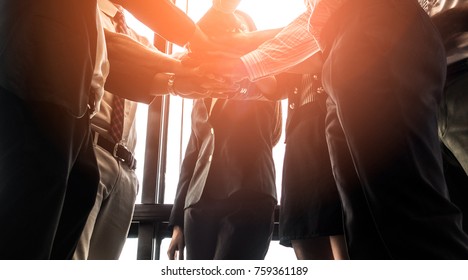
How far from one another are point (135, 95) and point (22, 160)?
2.62ft

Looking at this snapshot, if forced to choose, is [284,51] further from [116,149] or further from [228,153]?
[116,149]

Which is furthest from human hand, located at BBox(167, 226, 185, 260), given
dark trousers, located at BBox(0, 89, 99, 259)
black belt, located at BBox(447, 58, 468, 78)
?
black belt, located at BBox(447, 58, 468, 78)

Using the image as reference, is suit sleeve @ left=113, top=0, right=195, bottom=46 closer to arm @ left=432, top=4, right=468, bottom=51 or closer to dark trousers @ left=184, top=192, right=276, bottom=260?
dark trousers @ left=184, top=192, right=276, bottom=260

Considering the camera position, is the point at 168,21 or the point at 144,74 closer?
the point at 168,21

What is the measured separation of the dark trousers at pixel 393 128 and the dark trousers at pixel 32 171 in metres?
0.46

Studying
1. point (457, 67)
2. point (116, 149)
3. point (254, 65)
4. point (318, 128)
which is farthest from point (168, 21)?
point (457, 67)

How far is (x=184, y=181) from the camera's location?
158 centimetres

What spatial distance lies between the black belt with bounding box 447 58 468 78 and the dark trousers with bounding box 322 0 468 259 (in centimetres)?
6

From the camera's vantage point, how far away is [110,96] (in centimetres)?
134

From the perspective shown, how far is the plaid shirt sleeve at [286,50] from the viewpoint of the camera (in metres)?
1.12

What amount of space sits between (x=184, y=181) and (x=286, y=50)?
0.68 m

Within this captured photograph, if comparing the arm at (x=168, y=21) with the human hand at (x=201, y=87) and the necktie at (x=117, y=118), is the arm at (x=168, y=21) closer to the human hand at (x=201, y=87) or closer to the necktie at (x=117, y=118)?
the human hand at (x=201, y=87)

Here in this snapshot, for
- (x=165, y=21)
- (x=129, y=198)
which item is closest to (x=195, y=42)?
(x=165, y=21)

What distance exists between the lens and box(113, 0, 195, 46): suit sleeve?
41.9 inches
